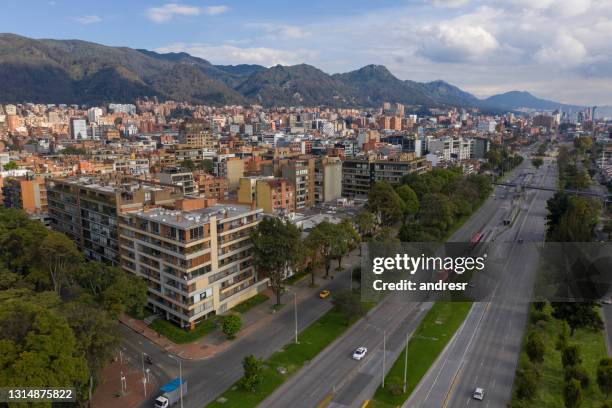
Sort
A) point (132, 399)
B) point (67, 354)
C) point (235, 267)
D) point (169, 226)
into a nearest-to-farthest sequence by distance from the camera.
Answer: point (67, 354) → point (132, 399) → point (169, 226) → point (235, 267)

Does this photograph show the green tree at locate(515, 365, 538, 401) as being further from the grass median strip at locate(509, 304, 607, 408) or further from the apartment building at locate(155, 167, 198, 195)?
the apartment building at locate(155, 167, 198, 195)

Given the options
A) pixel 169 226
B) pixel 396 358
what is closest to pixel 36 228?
pixel 169 226

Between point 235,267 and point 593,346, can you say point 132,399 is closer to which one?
point 235,267

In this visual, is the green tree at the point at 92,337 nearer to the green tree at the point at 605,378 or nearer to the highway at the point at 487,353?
the highway at the point at 487,353

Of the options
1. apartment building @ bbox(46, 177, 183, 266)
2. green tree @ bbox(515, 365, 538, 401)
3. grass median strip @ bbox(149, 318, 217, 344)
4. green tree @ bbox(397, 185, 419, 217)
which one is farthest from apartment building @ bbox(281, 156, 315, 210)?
green tree @ bbox(515, 365, 538, 401)

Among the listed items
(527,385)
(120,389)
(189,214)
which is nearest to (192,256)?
(189,214)

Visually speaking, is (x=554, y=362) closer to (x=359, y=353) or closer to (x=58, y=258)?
(x=359, y=353)
